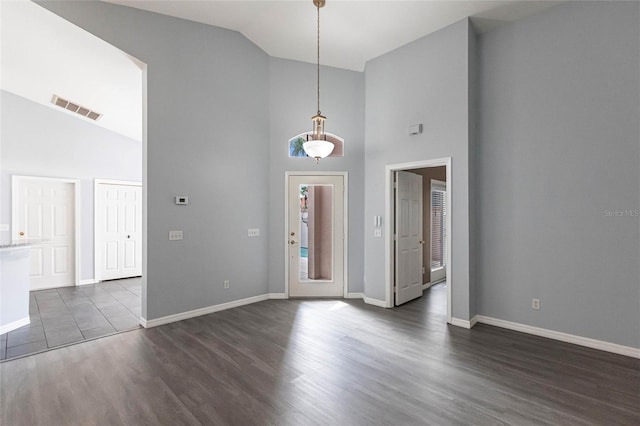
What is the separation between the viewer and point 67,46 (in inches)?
151

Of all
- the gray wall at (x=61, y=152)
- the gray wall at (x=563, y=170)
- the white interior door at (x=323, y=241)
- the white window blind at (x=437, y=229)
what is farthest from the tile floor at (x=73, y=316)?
the white window blind at (x=437, y=229)

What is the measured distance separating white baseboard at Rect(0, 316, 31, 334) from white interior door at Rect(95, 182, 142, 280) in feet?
8.49

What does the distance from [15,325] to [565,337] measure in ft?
21.6

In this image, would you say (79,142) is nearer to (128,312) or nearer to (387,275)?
(128,312)

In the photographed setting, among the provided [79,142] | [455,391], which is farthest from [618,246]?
[79,142]

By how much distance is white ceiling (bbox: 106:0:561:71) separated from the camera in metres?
3.69

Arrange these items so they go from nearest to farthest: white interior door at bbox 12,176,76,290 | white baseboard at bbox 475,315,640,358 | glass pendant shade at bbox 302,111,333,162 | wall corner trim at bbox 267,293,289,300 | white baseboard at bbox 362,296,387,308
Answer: white baseboard at bbox 475,315,640,358, glass pendant shade at bbox 302,111,333,162, white baseboard at bbox 362,296,387,308, wall corner trim at bbox 267,293,289,300, white interior door at bbox 12,176,76,290

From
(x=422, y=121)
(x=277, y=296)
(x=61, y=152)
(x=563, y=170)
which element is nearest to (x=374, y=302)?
(x=277, y=296)

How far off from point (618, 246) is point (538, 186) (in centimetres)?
96

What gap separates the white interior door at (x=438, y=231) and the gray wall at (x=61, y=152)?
6745mm

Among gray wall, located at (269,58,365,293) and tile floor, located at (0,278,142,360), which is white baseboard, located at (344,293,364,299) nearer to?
gray wall, located at (269,58,365,293)

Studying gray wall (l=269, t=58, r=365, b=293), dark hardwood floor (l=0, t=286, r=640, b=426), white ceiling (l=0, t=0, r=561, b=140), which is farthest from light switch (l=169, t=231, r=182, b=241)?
white ceiling (l=0, t=0, r=561, b=140)

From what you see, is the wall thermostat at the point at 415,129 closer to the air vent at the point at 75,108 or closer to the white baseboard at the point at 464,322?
the white baseboard at the point at 464,322

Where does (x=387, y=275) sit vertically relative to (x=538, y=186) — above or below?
below
